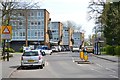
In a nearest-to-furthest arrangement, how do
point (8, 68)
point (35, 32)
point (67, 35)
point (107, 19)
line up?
point (8, 68) → point (107, 19) → point (35, 32) → point (67, 35)

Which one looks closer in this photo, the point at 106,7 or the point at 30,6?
the point at 30,6

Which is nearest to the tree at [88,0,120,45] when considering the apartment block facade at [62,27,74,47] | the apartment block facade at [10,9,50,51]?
the apartment block facade at [10,9,50,51]

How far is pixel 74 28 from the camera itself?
570ft

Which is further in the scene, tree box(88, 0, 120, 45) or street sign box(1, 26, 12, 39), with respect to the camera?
tree box(88, 0, 120, 45)

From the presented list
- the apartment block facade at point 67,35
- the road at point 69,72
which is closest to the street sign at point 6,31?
the road at point 69,72

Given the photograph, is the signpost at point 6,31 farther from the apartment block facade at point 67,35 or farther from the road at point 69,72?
the apartment block facade at point 67,35

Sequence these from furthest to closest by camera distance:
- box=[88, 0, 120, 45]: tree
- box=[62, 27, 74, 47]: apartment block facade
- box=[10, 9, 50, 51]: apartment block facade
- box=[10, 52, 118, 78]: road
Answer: box=[62, 27, 74, 47]: apartment block facade → box=[10, 9, 50, 51]: apartment block facade → box=[88, 0, 120, 45]: tree → box=[10, 52, 118, 78]: road

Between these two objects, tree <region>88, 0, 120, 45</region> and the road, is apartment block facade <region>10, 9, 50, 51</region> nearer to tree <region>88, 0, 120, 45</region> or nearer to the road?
tree <region>88, 0, 120, 45</region>

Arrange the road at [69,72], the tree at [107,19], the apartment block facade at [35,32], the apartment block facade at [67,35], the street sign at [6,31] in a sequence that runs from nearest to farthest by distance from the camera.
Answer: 1. the road at [69,72]
2. the street sign at [6,31]
3. the tree at [107,19]
4. the apartment block facade at [35,32]
5. the apartment block facade at [67,35]

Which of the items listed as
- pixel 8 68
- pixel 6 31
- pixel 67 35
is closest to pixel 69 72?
pixel 8 68

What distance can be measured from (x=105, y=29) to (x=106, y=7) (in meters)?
5.06

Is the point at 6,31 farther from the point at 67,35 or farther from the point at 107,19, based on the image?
the point at 67,35

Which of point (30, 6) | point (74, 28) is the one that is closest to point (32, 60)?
point (30, 6)

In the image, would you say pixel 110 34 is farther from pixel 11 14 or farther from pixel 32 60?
pixel 32 60
